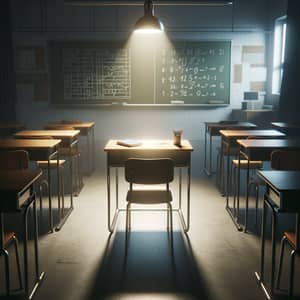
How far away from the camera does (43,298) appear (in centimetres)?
271

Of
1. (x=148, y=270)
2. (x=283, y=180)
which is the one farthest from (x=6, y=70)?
(x=283, y=180)

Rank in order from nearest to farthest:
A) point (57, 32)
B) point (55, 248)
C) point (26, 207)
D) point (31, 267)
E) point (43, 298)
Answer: point (26, 207)
point (43, 298)
point (31, 267)
point (55, 248)
point (57, 32)

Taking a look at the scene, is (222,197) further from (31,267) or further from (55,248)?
(31,267)

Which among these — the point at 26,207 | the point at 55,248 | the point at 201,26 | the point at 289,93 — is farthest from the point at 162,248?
the point at 201,26

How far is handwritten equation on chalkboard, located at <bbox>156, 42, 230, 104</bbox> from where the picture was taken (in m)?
7.84

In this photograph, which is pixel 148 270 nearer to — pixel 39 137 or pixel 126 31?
pixel 39 137

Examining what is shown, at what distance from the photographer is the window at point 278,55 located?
761 cm

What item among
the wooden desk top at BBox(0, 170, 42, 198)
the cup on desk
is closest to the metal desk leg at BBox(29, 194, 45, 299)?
the wooden desk top at BBox(0, 170, 42, 198)

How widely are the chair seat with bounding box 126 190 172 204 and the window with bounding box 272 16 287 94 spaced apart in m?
4.70

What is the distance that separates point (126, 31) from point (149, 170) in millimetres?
5000

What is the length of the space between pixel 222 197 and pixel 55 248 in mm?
2339

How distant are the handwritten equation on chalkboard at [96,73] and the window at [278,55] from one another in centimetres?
260

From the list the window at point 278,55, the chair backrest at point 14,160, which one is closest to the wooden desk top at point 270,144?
the chair backrest at point 14,160

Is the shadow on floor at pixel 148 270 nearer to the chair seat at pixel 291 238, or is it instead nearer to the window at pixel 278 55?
the chair seat at pixel 291 238
